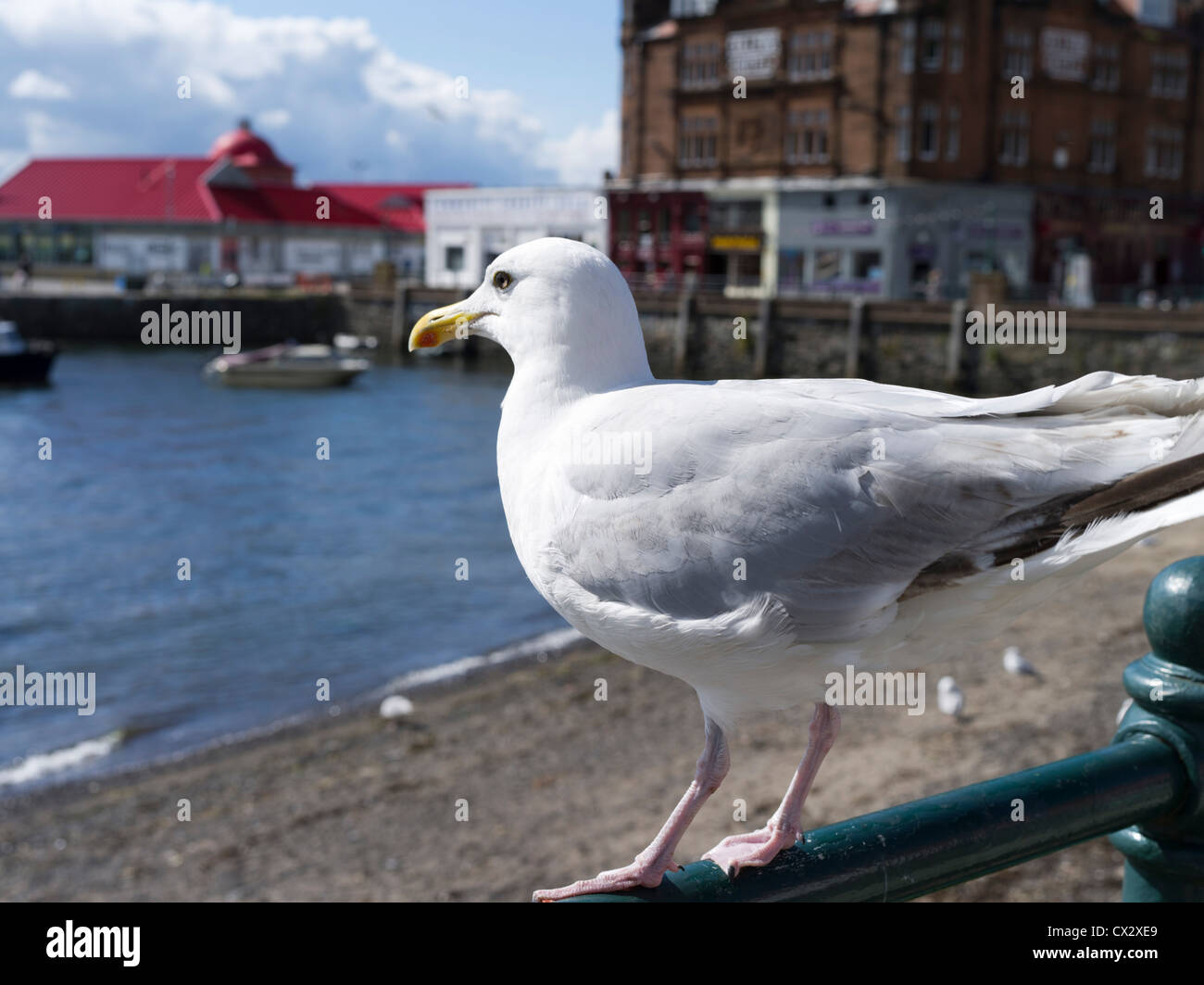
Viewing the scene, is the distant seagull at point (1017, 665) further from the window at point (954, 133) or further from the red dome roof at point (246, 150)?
the red dome roof at point (246, 150)

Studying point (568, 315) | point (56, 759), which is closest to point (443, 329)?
point (568, 315)

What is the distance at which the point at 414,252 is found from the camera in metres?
68.2

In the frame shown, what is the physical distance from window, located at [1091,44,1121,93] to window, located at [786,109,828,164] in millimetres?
10627

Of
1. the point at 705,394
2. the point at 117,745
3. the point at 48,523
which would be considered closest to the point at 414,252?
the point at 48,523

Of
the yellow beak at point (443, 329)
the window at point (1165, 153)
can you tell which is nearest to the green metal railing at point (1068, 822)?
the yellow beak at point (443, 329)

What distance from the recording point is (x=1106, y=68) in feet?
154

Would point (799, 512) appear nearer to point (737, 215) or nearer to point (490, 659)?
point (490, 659)

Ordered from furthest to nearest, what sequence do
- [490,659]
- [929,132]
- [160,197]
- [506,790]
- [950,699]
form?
[160,197], [929,132], [490,659], [950,699], [506,790]

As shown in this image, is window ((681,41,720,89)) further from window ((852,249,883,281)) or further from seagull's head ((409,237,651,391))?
seagull's head ((409,237,651,391))

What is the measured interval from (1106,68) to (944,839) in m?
51.4

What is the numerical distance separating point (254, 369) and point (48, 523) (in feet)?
63.6

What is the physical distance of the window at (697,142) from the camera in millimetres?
47969

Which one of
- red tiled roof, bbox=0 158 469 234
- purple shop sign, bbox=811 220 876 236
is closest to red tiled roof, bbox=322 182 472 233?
red tiled roof, bbox=0 158 469 234
